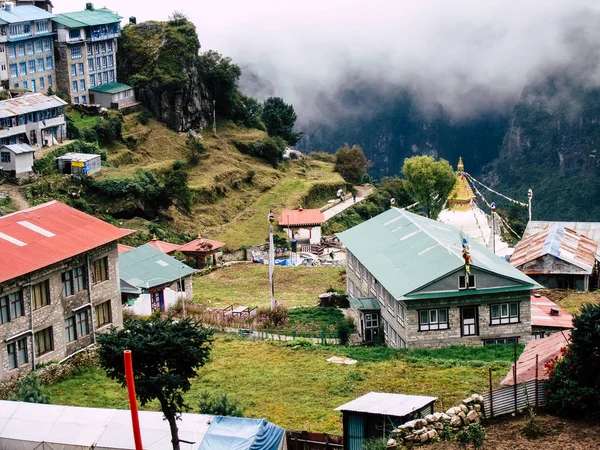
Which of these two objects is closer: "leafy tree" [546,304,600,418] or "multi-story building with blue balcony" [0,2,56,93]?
"leafy tree" [546,304,600,418]

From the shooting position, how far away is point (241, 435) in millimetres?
33031

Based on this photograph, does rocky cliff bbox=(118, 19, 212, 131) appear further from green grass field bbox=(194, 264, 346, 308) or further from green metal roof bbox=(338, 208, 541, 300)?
green metal roof bbox=(338, 208, 541, 300)

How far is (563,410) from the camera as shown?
109ft

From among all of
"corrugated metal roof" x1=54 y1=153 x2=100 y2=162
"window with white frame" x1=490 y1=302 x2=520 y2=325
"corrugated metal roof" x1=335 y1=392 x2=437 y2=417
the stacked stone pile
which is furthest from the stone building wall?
"corrugated metal roof" x1=54 y1=153 x2=100 y2=162

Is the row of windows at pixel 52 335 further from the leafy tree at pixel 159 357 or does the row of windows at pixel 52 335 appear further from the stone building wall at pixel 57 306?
the leafy tree at pixel 159 357

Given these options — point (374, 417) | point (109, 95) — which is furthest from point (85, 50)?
point (374, 417)

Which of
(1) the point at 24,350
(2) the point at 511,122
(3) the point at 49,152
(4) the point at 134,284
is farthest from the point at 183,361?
(2) the point at 511,122

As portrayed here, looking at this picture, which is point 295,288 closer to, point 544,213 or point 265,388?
point 265,388

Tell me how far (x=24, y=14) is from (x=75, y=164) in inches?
699

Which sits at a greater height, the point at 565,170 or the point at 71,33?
the point at 71,33

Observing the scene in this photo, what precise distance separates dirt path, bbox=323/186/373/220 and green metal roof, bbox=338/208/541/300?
38.4 m

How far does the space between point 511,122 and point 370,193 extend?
51834mm

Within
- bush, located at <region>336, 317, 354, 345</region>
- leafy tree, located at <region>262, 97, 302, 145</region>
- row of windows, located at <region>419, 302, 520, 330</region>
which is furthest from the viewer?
leafy tree, located at <region>262, 97, 302, 145</region>

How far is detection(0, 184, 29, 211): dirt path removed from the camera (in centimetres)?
8138
